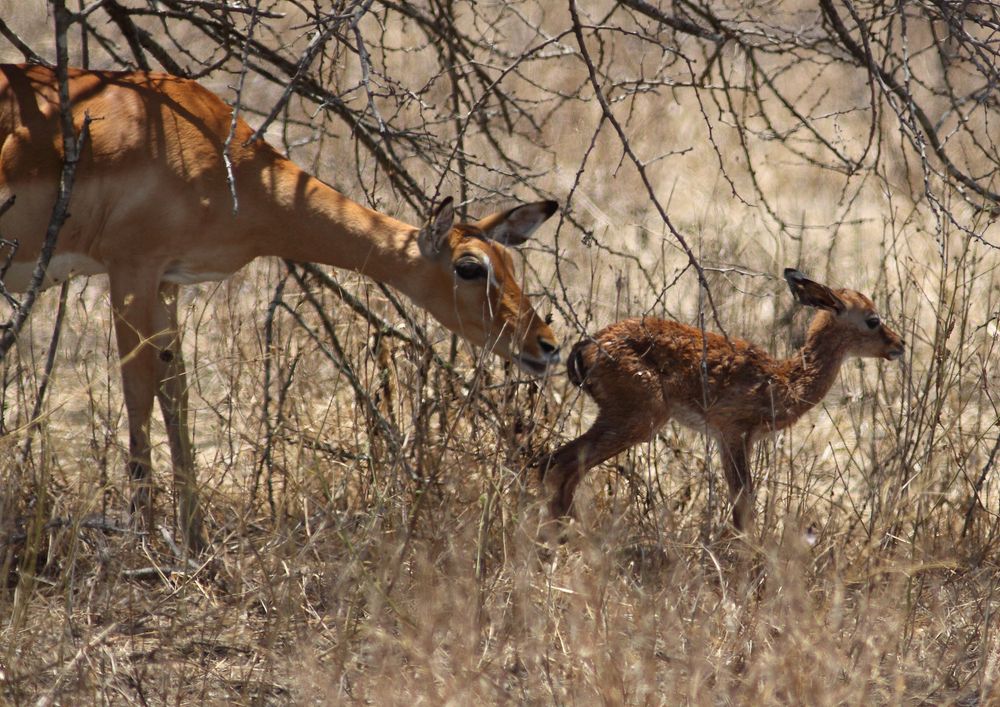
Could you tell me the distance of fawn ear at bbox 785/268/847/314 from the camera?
530 centimetres

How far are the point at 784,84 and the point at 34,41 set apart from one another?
6485mm

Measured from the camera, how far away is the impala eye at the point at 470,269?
4.83 metres

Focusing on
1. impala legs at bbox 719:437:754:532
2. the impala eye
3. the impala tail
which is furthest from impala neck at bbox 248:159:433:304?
impala legs at bbox 719:437:754:532

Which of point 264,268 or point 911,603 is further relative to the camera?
point 264,268

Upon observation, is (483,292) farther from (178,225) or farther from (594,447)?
(178,225)

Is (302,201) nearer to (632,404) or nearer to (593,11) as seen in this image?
(632,404)

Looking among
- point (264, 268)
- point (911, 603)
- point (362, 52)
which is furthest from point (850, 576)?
point (264, 268)

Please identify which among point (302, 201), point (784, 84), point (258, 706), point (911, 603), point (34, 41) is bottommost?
point (258, 706)

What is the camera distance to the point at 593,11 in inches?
522

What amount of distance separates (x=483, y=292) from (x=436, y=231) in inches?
11.1

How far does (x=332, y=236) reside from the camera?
4.92 m

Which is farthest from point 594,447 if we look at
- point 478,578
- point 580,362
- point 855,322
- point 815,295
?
point 478,578

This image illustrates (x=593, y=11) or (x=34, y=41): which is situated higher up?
(x=593, y=11)

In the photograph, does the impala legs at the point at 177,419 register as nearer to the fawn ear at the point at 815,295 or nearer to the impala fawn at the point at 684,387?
the impala fawn at the point at 684,387
